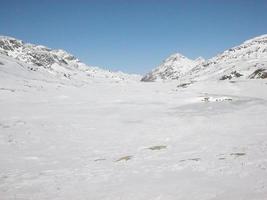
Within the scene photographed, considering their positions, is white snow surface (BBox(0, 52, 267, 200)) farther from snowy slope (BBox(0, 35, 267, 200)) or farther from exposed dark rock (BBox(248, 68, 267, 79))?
exposed dark rock (BBox(248, 68, 267, 79))

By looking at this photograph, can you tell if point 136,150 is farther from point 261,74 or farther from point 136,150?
point 261,74

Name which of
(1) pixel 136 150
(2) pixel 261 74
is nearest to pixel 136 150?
(1) pixel 136 150

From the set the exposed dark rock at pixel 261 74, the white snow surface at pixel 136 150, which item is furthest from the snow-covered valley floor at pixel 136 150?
the exposed dark rock at pixel 261 74

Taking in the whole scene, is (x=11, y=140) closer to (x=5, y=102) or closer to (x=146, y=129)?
(x=146, y=129)

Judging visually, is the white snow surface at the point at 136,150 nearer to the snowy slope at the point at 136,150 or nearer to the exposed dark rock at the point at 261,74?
the snowy slope at the point at 136,150

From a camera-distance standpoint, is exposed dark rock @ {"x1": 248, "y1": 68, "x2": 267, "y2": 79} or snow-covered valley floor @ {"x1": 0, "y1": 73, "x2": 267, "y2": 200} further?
exposed dark rock @ {"x1": 248, "y1": 68, "x2": 267, "y2": 79}

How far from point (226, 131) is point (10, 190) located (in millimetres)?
16095

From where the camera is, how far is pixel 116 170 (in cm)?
1775

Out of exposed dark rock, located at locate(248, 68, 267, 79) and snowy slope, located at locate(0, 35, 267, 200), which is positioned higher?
exposed dark rock, located at locate(248, 68, 267, 79)

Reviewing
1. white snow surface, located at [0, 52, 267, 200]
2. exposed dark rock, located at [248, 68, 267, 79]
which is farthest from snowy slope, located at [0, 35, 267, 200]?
exposed dark rock, located at [248, 68, 267, 79]

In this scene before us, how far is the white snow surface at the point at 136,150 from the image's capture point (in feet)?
45.7

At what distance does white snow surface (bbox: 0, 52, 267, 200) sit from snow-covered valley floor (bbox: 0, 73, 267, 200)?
0.05 m

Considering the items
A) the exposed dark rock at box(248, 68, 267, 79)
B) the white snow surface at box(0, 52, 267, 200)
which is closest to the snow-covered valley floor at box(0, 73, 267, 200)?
the white snow surface at box(0, 52, 267, 200)

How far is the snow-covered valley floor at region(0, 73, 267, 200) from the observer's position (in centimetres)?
1395
